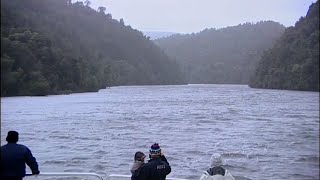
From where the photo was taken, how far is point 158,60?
19725cm

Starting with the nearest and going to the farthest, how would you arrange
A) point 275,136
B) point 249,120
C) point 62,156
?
point 62,156 → point 275,136 → point 249,120

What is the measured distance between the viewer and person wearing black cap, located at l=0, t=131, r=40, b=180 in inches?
250

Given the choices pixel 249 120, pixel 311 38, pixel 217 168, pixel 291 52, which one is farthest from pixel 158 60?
pixel 217 168

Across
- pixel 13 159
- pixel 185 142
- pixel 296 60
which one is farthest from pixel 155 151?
pixel 296 60

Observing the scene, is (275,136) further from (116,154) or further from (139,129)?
(116,154)

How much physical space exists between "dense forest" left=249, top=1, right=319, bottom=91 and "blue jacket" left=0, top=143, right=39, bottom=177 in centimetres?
9064

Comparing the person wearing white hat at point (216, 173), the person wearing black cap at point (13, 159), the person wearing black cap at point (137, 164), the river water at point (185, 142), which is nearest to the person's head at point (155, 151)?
the person wearing black cap at point (137, 164)

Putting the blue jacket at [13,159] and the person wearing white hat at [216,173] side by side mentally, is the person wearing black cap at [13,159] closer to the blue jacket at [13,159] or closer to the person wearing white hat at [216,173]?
the blue jacket at [13,159]

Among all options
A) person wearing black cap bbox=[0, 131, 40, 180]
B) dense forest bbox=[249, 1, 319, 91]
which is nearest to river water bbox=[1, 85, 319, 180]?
person wearing black cap bbox=[0, 131, 40, 180]

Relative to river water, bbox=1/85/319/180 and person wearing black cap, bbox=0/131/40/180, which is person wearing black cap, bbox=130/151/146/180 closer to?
person wearing black cap, bbox=0/131/40/180

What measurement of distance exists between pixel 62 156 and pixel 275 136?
14371mm

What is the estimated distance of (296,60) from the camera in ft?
355

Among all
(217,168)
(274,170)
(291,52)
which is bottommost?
(274,170)

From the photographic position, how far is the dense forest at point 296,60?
9588cm
